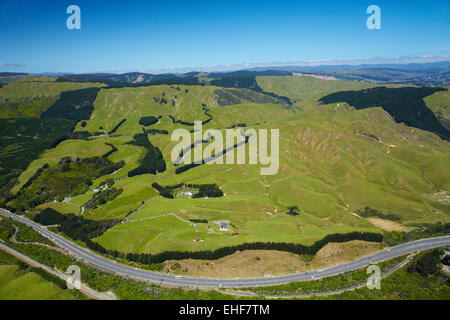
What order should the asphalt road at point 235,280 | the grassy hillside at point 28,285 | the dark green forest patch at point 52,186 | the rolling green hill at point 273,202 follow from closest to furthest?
1. the grassy hillside at point 28,285
2. the asphalt road at point 235,280
3. the rolling green hill at point 273,202
4. the dark green forest patch at point 52,186

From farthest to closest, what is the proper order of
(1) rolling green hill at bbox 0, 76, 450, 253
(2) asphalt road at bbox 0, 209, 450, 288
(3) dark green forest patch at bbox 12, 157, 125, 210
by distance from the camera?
1. (3) dark green forest patch at bbox 12, 157, 125, 210
2. (1) rolling green hill at bbox 0, 76, 450, 253
3. (2) asphalt road at bbox 0, 209, 450, 288

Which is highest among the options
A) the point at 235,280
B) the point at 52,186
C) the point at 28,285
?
the point at 52,186

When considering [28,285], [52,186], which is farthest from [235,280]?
[52,186]

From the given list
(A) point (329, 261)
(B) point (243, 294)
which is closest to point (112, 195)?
(B) point (243, 294)

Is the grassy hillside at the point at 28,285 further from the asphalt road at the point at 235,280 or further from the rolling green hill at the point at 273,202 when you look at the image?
the rolling green hill at the point at 273,202

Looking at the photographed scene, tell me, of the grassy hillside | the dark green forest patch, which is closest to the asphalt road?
the grassy hillside

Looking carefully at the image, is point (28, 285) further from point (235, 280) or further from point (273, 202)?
point (273, 202)

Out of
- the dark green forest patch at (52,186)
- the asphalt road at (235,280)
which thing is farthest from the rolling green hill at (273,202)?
the asphalt road at (235,280)

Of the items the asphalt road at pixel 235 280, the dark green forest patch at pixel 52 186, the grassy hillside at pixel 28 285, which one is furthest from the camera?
the dark green forest patch at pixel 52 186

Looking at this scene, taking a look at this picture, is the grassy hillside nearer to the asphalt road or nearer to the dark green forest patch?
the asphalt road
